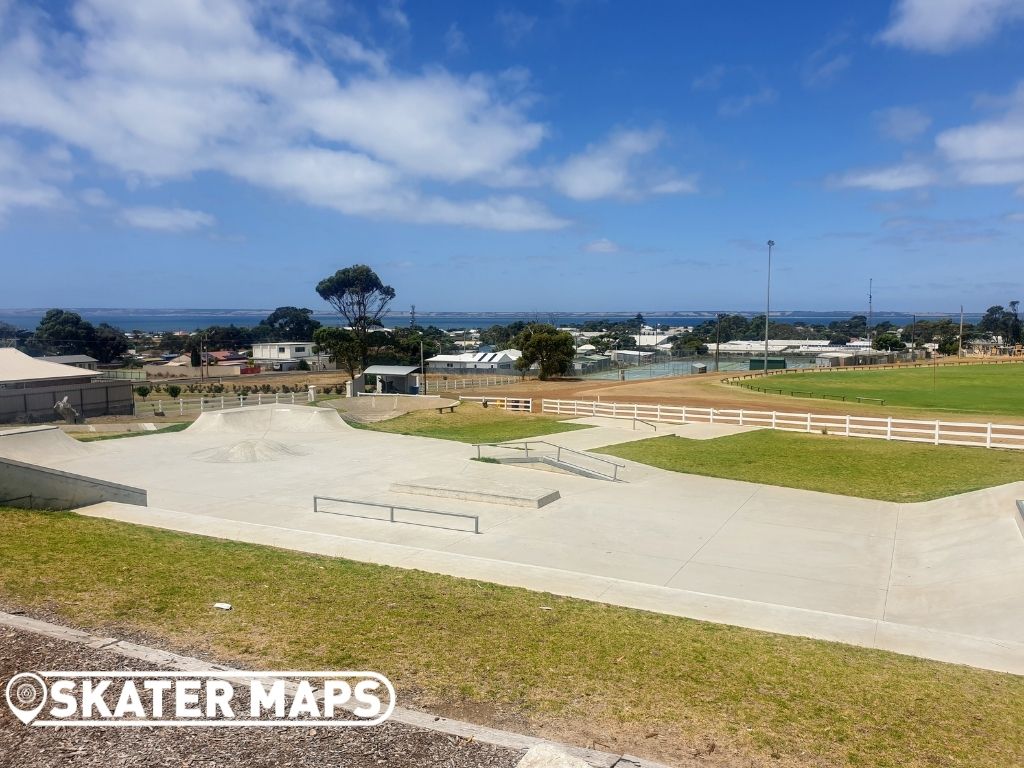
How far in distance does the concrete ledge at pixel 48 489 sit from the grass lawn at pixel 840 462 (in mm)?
15889

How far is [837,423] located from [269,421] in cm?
2539

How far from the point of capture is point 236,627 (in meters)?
8.03

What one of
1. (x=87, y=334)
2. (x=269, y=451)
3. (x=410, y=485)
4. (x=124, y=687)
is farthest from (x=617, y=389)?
(x=87, y=334)

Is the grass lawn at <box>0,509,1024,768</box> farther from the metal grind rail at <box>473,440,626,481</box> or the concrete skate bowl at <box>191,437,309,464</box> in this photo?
the concrete skate bowl at <box>191,437,309,464</box>

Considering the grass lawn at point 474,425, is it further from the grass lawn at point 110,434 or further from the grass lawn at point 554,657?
the grass lawn at point 554,657

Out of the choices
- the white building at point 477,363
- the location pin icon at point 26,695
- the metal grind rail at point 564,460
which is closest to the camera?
the location pin icon at point 26,695

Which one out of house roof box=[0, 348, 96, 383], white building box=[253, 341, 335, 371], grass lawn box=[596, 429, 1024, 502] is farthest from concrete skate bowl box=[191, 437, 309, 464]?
white building box=[253, 341, 335, 371]

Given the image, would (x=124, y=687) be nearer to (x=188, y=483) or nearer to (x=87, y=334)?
(x=188, y=483)

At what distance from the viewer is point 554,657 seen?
777 cm

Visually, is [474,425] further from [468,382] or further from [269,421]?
[468,382]

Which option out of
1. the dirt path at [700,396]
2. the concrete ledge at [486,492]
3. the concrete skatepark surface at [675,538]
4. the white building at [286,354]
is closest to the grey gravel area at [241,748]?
the concrete skatepark surface at [675,538]

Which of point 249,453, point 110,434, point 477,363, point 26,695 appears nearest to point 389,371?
point 110,434

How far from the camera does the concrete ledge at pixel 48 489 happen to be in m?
14.0

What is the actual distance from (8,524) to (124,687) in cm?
742
